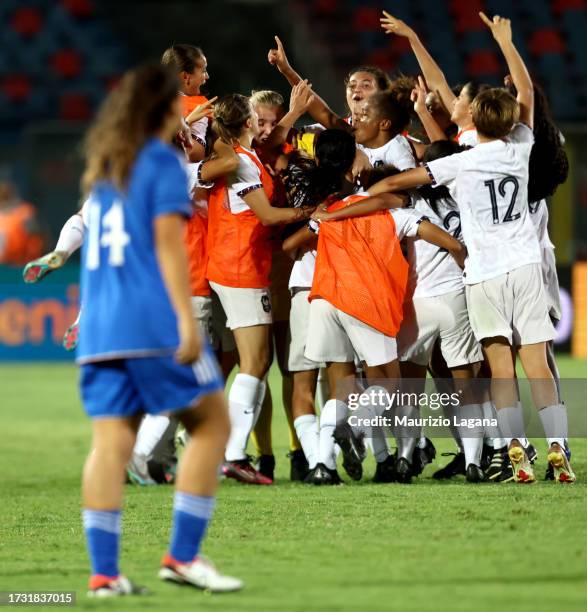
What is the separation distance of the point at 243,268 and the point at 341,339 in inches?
27.7

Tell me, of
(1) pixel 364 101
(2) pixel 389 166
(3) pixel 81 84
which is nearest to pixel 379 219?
(2) pixel 389 166

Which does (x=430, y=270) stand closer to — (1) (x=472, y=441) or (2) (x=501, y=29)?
(1) (x=472, y=441)

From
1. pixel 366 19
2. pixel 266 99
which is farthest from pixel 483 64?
pixel 266 99

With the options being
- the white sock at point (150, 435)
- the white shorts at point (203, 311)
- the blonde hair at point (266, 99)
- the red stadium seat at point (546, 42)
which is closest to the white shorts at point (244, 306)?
the white shorts at point (203, 311)

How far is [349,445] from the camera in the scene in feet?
22.6

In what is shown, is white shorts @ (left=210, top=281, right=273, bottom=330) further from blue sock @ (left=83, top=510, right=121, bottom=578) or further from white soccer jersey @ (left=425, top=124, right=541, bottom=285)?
blue sock @ (left=83, top=510, right=121, bottom=578)

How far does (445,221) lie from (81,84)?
1523 centimetres

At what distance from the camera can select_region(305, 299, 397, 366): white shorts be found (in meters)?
6.91

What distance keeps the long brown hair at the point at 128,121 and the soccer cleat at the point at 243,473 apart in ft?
11.1

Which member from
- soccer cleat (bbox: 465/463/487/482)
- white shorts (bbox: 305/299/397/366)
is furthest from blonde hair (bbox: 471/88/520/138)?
soccer cleat (bbox: 465/463/487/482)

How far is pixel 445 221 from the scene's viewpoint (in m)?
7.30

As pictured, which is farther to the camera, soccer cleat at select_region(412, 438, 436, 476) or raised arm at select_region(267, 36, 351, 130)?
raised arm at select_region(267, 36, 351, 130)

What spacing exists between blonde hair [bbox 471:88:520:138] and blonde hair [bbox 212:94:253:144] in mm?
1289

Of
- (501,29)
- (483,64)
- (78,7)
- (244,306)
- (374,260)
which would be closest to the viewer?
(501,29)
